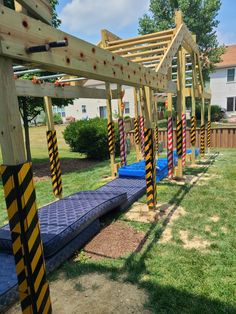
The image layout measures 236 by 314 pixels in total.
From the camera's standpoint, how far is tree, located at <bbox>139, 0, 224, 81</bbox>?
2686cm

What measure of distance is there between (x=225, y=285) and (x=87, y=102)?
121ft

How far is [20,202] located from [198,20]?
29.3m

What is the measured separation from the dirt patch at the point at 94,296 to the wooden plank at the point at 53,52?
10.0 ft

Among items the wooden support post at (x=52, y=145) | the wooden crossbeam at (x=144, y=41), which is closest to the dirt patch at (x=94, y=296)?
the wooden support post at (x=52, y=145)

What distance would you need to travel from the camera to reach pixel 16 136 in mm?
2654

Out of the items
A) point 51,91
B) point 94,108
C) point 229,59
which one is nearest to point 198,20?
point 229,59

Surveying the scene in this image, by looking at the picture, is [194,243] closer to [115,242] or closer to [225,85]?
[115,242]

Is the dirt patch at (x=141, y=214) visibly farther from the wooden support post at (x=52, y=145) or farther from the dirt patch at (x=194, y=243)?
the wooden support post at (x=52, y=145)

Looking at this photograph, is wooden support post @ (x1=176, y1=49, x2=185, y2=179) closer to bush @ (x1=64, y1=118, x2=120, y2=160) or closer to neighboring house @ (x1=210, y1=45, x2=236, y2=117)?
bush @ (x1=64, y1=118, x2=120, y2=160)

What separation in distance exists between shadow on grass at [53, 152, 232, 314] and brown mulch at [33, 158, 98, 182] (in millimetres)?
6988

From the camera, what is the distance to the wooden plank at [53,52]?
249 centimetres

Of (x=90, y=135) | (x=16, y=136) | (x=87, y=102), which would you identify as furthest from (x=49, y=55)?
(x=87, y=102)

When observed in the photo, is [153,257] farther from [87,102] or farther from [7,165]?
[87,102]

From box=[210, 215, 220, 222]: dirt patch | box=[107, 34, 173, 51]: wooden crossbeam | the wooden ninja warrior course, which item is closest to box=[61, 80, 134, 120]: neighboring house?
box=[107, 34, 173, 51]: wooden crossbeam
